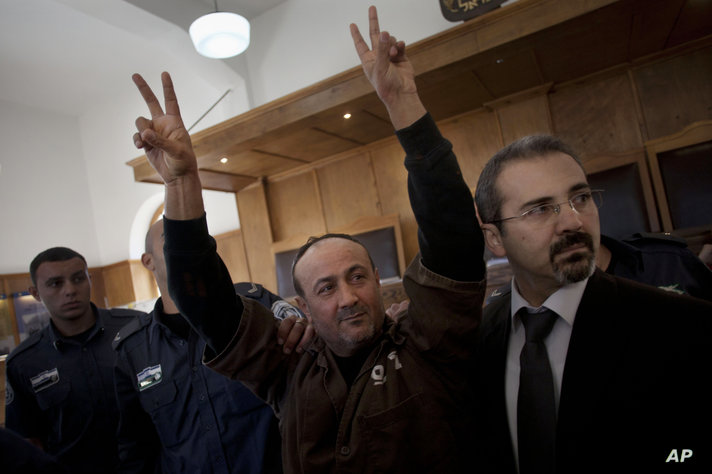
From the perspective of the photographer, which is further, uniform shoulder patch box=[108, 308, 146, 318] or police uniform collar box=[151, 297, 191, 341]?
uniform shoulder patch box=[108, 308, 146, 318]

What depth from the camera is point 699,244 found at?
122 inches

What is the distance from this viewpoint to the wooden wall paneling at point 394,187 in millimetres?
5602

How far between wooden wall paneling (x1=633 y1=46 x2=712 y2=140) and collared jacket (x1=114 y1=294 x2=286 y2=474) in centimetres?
448

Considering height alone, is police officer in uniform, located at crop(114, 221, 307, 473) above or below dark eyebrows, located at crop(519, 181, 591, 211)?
below

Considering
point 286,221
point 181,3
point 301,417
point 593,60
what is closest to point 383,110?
point 593,60

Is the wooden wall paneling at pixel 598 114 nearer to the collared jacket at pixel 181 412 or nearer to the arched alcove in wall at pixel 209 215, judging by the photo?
the collared jacket at pixel 181 412

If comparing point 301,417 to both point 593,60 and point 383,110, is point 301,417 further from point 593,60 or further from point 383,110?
point 593,60

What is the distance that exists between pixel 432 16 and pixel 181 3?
3240mm

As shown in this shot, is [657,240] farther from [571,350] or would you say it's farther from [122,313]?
[122,313]

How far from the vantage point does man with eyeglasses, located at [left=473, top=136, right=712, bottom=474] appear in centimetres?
88

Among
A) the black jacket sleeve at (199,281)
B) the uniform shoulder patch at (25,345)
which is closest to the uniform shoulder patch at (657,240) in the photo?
the black jacket sleeve at (199,281)

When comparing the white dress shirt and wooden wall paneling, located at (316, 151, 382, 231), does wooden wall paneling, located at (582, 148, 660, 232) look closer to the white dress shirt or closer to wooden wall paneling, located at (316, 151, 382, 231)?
wooden wall paneling, located at (316, 151, 382, 231)

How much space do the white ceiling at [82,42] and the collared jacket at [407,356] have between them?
5243mm

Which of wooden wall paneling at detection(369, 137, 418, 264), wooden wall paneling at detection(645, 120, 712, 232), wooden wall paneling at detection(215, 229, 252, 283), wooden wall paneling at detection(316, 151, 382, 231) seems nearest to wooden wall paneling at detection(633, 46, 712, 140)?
wooden wall paneling at detection(645, 120, 712, 232)
